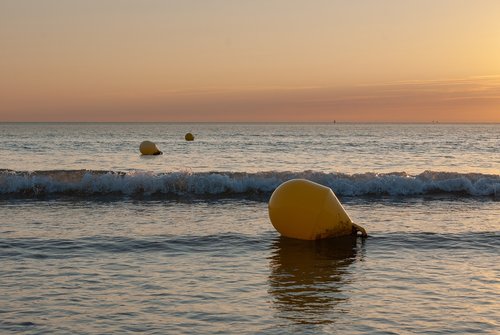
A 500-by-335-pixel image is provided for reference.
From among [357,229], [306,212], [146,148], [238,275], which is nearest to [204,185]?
[357,229]

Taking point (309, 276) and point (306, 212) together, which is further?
point (306, 212)

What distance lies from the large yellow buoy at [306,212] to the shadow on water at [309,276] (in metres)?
0.28

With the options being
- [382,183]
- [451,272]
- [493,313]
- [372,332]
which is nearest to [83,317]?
[372,332]

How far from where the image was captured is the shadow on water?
29.7 feet

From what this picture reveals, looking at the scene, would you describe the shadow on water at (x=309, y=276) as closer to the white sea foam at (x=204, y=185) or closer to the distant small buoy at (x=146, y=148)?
the white sea foam at (x=204, y=185)

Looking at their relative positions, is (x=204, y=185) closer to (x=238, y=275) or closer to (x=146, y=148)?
(x=238, y=275)

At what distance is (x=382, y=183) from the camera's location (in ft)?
77.4

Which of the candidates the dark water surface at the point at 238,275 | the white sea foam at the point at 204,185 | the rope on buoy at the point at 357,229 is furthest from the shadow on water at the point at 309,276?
the white sea foam at the point at 204,185

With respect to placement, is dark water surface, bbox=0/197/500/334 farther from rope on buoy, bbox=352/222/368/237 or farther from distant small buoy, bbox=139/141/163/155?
distant small buoy, bbox=139/141/163/155

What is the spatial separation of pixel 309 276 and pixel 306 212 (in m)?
2.59

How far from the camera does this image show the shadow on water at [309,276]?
29.7ft

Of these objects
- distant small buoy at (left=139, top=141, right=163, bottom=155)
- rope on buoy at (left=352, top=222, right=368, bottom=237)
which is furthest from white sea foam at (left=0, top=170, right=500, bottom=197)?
distant small buoy at (left=139, top=141, right=163, bottom=155)

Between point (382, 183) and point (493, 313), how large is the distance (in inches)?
580

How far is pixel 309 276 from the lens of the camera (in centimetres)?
1119
